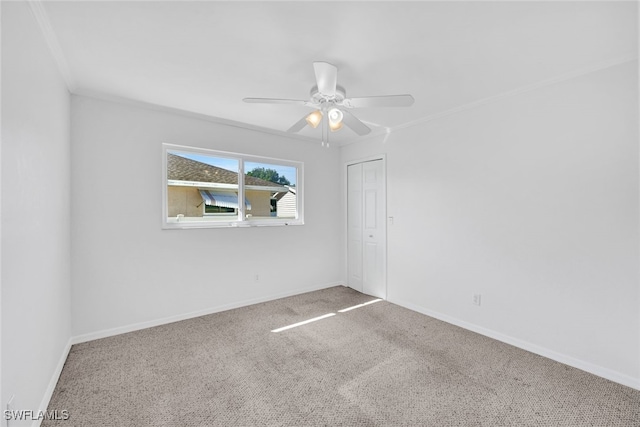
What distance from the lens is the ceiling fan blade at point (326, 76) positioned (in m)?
1.74

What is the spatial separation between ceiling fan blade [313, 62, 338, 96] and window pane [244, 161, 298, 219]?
2103 millimetres

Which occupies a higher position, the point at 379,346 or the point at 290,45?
the point at 290,45

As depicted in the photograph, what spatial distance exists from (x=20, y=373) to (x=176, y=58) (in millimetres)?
2093

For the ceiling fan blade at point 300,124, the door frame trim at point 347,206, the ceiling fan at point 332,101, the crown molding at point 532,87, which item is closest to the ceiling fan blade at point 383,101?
the ceiling fan at point 332,101

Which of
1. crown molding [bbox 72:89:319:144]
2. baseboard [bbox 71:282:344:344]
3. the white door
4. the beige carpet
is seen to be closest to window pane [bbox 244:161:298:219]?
crown molding [bbox 72:89:319:144]

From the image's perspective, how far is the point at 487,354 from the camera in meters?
2.46

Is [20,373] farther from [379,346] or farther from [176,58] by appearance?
[379,346]

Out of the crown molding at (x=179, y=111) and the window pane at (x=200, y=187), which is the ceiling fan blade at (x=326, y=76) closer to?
the crown molding at (x=179, y=111)

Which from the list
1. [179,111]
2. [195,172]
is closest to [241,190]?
[195,172]

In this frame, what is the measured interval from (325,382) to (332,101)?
217cm

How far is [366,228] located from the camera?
4270 mm

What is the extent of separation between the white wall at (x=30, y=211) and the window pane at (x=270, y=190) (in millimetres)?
1998

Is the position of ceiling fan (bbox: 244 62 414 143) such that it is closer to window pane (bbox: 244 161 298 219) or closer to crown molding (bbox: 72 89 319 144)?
crown molding (bbox: 72 89 319 144)

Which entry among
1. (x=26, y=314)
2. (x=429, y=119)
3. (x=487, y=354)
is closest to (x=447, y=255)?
(x=487, y=354)
